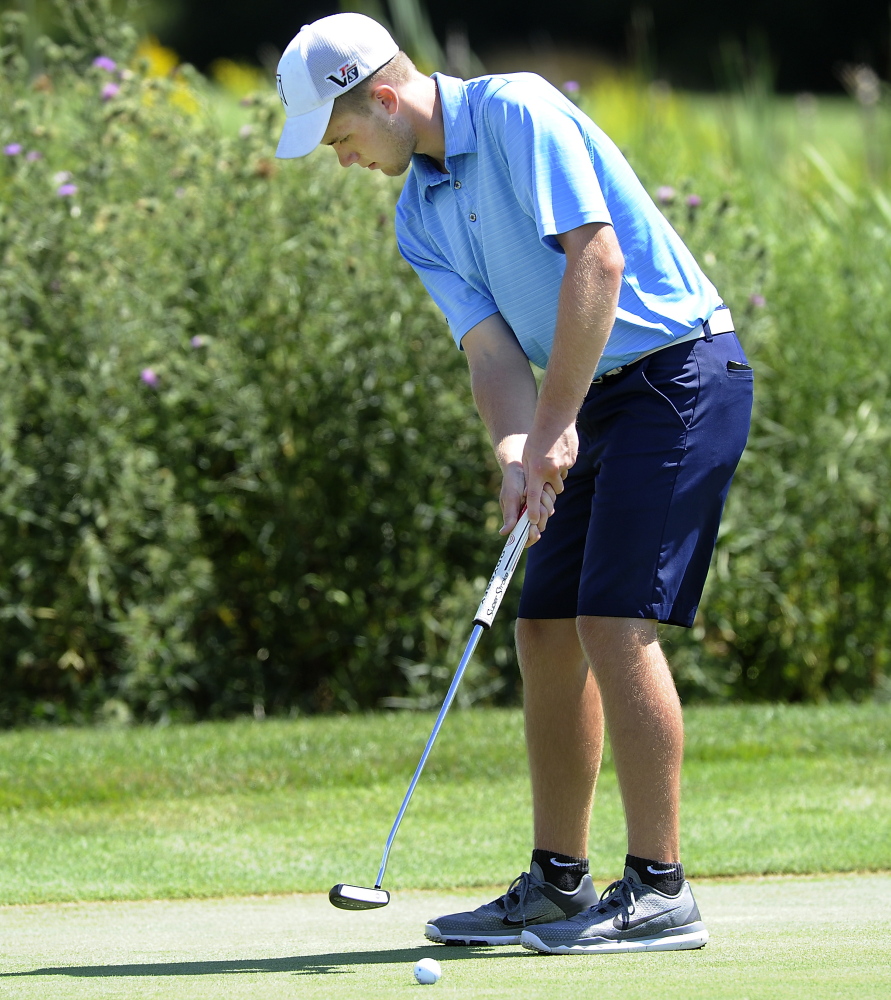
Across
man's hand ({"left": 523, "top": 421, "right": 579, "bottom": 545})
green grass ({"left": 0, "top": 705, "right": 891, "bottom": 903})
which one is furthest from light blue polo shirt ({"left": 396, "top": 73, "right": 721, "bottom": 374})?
green grass ({"left": 0, "top": 705, "right": 891, "bottom": 903})

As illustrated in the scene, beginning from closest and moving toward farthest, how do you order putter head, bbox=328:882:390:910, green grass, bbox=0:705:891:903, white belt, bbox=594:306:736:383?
putter head, bbox=328:882:390:910 → white belt, bbox=594:306:736:383 → green grass, bbox=0:705:891:903

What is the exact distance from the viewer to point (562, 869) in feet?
11.6

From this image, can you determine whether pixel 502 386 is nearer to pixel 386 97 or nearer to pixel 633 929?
pixel 386 97

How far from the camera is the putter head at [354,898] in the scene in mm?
3205

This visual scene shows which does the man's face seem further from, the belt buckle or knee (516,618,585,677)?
knee (516,618,585,677)

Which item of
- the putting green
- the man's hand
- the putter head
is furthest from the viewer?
the man's hand

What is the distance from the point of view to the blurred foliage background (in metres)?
6.65

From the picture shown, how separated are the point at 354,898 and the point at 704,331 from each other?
144 centimetres

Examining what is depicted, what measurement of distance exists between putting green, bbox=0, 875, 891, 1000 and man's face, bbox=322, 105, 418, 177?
1713 mm

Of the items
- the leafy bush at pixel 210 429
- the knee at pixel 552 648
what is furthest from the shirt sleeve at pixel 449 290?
the leafy bush at pixel 210 429

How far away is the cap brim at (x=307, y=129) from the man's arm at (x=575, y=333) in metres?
0.57

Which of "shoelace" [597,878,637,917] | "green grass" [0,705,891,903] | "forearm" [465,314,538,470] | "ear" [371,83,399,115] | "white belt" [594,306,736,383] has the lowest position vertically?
"green grass" [0,705,891,903]

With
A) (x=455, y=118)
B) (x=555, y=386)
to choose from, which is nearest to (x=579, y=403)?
(x=555, y=386)

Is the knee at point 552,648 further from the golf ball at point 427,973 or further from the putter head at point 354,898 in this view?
the golf ball at point 427,973
